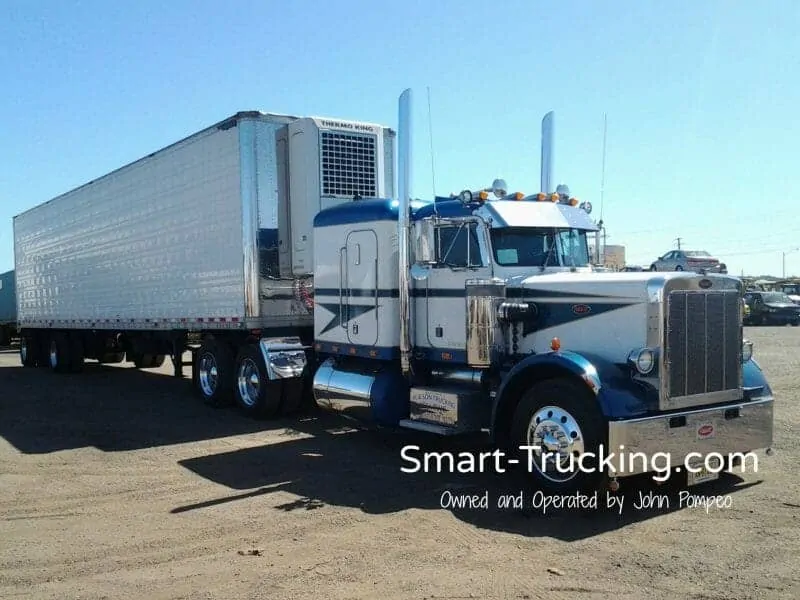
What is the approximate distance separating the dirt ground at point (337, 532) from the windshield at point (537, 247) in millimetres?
2303

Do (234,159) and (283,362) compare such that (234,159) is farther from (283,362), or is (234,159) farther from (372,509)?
(372,509)

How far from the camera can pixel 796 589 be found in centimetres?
487

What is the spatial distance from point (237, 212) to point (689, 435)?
747 cm

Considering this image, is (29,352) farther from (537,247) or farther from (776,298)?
(776,298)

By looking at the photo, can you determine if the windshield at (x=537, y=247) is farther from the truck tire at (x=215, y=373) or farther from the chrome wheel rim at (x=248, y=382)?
the truck tire at (x=215, y=373)

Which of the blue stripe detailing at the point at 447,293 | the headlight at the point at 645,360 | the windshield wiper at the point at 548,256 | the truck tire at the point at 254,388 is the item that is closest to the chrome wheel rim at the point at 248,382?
the truck tire at the point at 254,388

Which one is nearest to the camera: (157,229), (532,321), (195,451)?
(532,321)

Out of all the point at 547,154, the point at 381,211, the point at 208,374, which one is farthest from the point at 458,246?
the point at 208,374

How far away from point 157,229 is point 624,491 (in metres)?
10.1

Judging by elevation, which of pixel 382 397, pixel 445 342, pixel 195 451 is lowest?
pixel 195 451

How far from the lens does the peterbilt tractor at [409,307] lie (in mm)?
6730

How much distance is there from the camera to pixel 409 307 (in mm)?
8805

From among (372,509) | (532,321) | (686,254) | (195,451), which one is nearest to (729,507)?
(532,321)

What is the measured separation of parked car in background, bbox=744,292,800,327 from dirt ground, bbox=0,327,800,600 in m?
28.5
